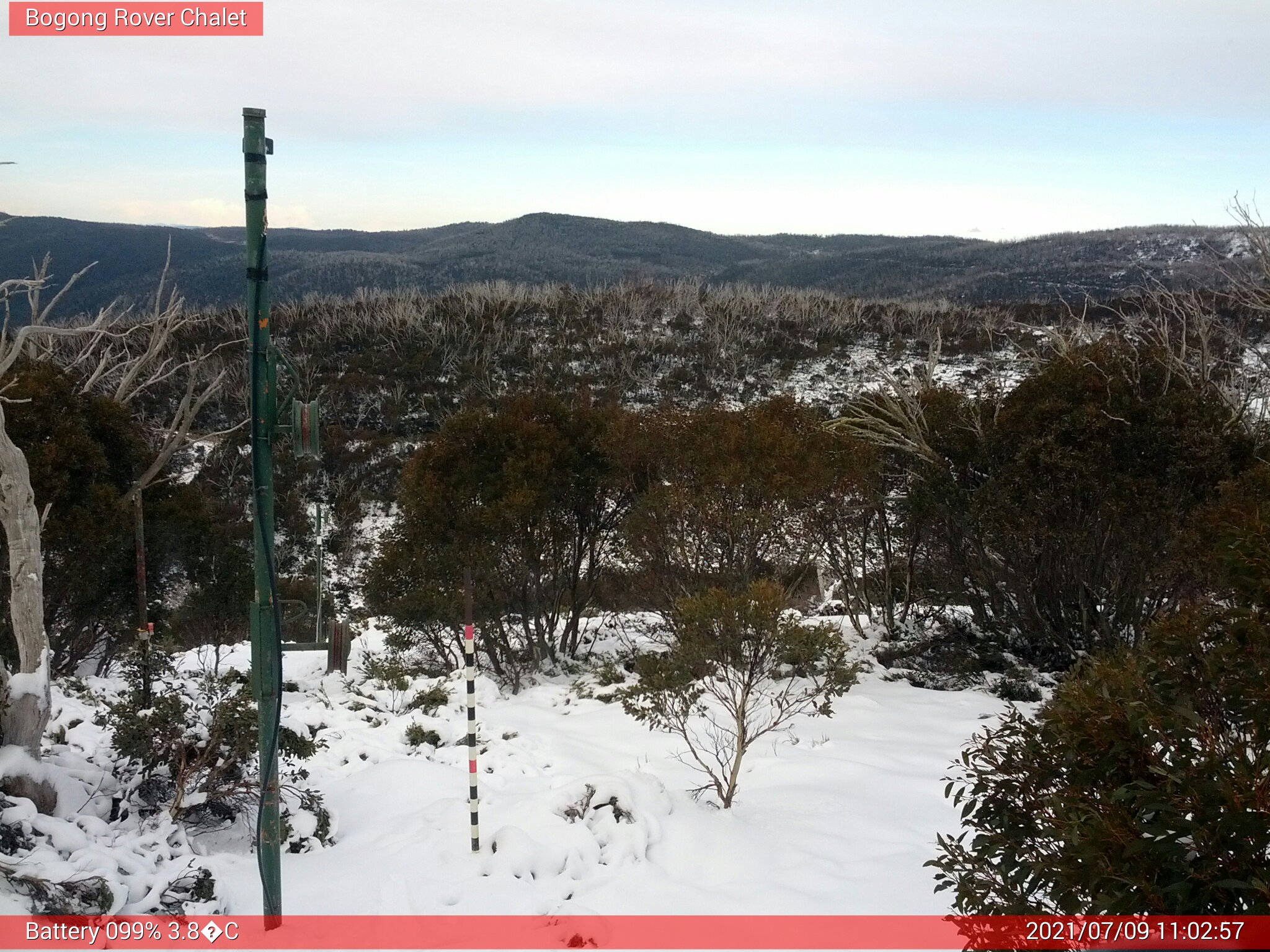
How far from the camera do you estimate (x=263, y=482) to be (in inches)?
135

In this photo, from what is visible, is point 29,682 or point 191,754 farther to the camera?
point 191,754

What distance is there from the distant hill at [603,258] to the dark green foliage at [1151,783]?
54.2 meters

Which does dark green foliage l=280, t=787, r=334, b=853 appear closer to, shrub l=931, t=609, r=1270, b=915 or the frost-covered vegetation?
the frost-covered vegetation

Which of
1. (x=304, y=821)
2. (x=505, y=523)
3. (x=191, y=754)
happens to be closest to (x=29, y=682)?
(x=191, y=754)

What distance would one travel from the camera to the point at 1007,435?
31.4 feet

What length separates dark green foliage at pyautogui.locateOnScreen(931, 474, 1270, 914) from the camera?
200 cm

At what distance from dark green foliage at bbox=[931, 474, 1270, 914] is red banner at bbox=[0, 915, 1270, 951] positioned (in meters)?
1.35

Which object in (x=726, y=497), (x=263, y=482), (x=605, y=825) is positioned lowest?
(x=605, y=825)

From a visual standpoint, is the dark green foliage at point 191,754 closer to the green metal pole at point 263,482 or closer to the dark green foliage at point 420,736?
the green metal pole at point 263,482

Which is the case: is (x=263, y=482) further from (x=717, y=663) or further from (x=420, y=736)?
(x=420, y=736)

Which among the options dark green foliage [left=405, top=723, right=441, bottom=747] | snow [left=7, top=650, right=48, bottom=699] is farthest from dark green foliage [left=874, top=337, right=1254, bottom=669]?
snow [left=7, top=650, right=48, bottom=699]

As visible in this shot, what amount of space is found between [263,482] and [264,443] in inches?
6.7

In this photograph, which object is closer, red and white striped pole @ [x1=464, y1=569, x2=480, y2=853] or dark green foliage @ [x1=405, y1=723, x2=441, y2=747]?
red and white striped pole @ [x1=464, y1=569, x2=480, y2=853]

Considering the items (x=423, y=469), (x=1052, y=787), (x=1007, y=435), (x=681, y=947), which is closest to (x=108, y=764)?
(x=681, y=947)
